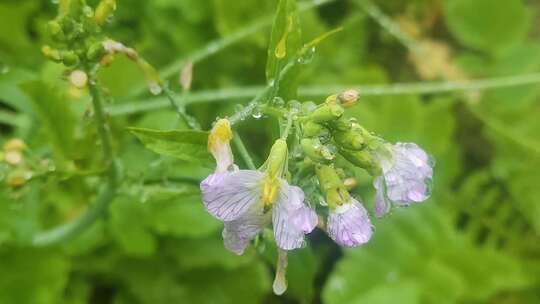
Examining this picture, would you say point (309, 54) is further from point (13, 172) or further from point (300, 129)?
point (13, 172)

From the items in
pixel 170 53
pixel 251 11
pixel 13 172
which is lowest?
pixel 13 172

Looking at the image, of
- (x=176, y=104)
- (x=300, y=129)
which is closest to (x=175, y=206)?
(x=176, y=104)

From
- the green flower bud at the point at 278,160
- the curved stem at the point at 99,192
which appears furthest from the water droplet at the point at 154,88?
the green flower bud at the point at 278,160

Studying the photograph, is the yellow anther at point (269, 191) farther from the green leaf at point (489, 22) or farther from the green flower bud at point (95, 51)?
the green leaf at point (489, 22)

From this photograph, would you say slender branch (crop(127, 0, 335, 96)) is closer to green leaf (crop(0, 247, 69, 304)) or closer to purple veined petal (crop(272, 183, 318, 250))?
green leaf (crop(0, 247, 69, 304))

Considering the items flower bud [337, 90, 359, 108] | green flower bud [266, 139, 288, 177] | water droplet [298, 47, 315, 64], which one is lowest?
green flower bud [266, 139, 288, 177]

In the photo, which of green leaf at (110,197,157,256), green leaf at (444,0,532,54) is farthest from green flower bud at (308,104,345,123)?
green leaf at (444,0,532,54)
